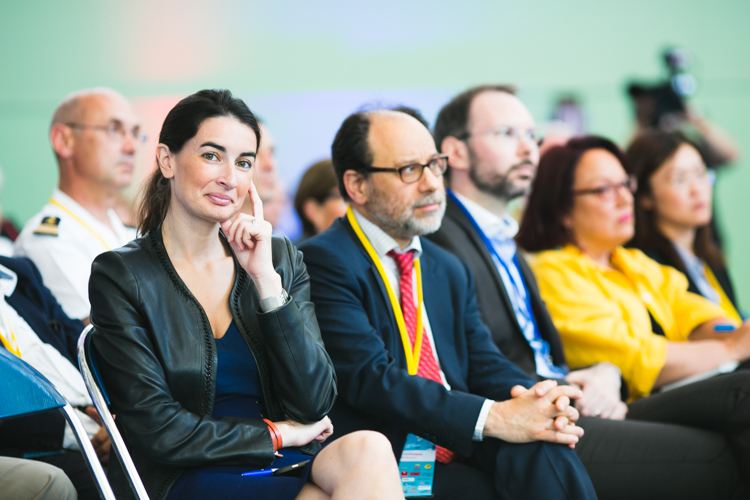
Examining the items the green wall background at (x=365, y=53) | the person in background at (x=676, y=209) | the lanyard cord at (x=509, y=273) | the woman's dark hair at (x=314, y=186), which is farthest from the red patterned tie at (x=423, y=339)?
the green wall background at (x=365, y=53)

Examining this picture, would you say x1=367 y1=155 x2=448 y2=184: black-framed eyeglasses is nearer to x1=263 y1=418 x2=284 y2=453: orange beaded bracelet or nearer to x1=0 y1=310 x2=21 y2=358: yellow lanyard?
x1=263 y1=418 x2=284 y2=453: orange beaded bracelet

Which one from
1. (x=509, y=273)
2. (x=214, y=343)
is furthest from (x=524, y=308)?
(x=214, y=343)

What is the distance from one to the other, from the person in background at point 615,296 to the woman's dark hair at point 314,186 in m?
1.06

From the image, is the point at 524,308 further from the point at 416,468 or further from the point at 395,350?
the point at 416,468

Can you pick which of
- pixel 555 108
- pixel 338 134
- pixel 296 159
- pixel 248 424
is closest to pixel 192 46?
pixel 296 159

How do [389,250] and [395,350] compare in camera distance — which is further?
[389,250]

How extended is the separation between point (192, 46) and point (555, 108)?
124 inches

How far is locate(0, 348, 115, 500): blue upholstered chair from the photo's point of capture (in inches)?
54.8

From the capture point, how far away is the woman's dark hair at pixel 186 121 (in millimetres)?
1682

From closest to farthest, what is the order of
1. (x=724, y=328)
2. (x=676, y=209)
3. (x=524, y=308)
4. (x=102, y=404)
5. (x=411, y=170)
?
(x=102, y=404) < (x=411, y=170) < (x=524, y=308) < (x=724, y=328) < (x=676, y=209)

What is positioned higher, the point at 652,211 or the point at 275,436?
the point at 652,211

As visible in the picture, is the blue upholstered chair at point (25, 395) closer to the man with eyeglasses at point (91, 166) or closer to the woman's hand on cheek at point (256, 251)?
the woman's hand on cheek at point (256, 251)

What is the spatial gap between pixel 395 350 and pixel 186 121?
2.90 feet

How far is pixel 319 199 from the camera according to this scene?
3652 mm
